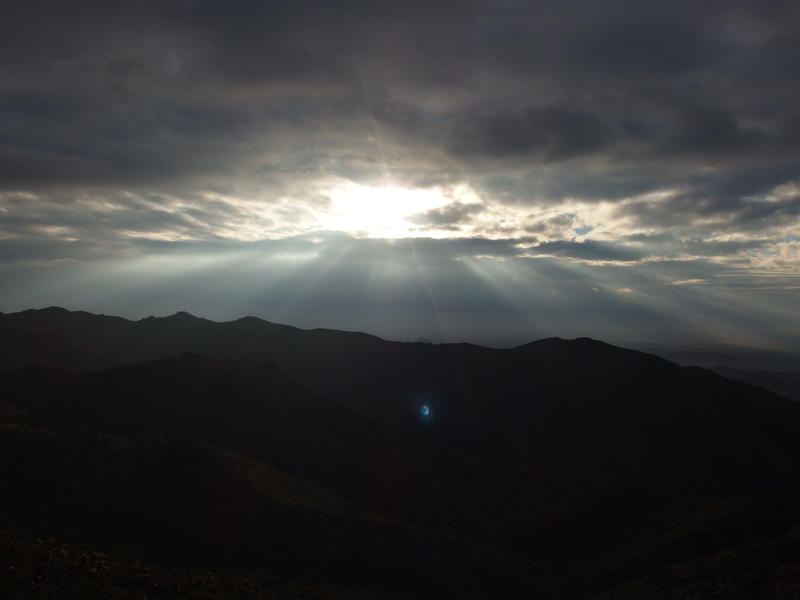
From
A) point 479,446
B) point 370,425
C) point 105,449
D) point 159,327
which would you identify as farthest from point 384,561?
point 159,327

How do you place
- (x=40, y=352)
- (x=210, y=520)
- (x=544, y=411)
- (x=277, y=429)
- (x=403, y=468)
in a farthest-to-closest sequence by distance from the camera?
1. (x=40, y=352)
2. (x=544, y=411)
3. (x=277, y=429)
4. (x=403, y=468)
5. (x=210, y=520)

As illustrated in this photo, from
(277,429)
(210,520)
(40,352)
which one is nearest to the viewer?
(210,520)

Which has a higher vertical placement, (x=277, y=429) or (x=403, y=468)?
(x=277, y=429)

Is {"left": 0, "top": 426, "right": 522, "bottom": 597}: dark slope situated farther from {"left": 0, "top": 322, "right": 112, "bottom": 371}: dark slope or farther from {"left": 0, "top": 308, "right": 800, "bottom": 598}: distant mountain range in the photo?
{"left": 0, "top": 322, "right": 112, "bottom": 371}: dark slope

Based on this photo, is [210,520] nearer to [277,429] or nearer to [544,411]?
Result: [277,429]

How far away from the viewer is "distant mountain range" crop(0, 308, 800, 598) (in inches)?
997

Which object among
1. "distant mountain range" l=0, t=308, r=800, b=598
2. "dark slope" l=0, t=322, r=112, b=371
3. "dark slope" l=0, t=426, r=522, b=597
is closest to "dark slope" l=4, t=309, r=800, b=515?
"distant mountain range" l=0, t=308, r=800, b=598

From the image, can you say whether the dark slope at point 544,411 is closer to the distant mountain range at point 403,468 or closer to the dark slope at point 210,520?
the distant mountain range at point 403,468

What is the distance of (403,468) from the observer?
48.0m

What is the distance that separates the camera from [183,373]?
2223 inches

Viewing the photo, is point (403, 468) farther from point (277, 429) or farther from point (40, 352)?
point (40, 352)

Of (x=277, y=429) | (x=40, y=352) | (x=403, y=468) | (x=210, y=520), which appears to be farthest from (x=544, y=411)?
(x=40, y=352)

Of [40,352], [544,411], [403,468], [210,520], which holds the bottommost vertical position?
[403,468]

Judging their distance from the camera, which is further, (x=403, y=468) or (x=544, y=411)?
(x=544, y=411)
